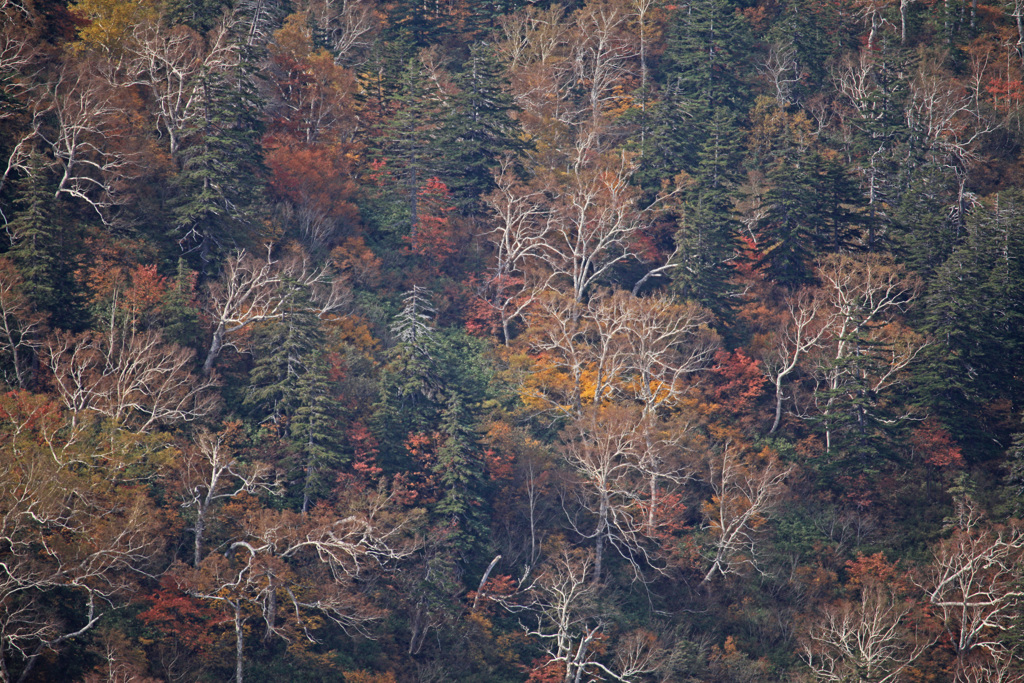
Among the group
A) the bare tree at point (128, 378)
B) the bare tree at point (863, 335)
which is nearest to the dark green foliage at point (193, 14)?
the bare tree at point (128, 378)

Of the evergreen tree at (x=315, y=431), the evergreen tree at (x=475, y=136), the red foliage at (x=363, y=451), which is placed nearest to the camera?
the evergreen tree at (x=315, y=431)

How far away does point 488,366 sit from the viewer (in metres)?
51.8

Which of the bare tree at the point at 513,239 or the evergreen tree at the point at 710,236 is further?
the bare tree at the point at 513,239

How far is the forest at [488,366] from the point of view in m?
38.1

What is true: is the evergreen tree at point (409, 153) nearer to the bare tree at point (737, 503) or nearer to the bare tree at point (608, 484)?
the bare tree at point (608, 484)

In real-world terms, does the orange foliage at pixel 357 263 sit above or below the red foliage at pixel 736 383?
above

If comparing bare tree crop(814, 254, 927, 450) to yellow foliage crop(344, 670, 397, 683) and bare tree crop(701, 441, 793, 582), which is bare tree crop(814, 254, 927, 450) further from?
yellow foliage crop(344, 670, 397, 683)

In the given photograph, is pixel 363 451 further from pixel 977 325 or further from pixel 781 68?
pixel 781 68

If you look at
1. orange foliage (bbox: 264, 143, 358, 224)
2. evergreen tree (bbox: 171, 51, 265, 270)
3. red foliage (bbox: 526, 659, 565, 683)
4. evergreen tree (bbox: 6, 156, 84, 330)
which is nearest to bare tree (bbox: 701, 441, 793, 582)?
red foliage (bbox: 526, 659, 565, 683)

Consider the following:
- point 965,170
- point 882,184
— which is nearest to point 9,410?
point 882,184

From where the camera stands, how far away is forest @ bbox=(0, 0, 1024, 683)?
125 feet

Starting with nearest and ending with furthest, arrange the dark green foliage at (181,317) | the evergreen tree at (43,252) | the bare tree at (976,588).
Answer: the bare tree at (976,588), the evergreen tree at (43,252), the dark green foliage at (181,317)

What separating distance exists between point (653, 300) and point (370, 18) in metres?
34.3

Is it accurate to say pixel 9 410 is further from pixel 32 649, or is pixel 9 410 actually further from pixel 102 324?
pixel 32 649
